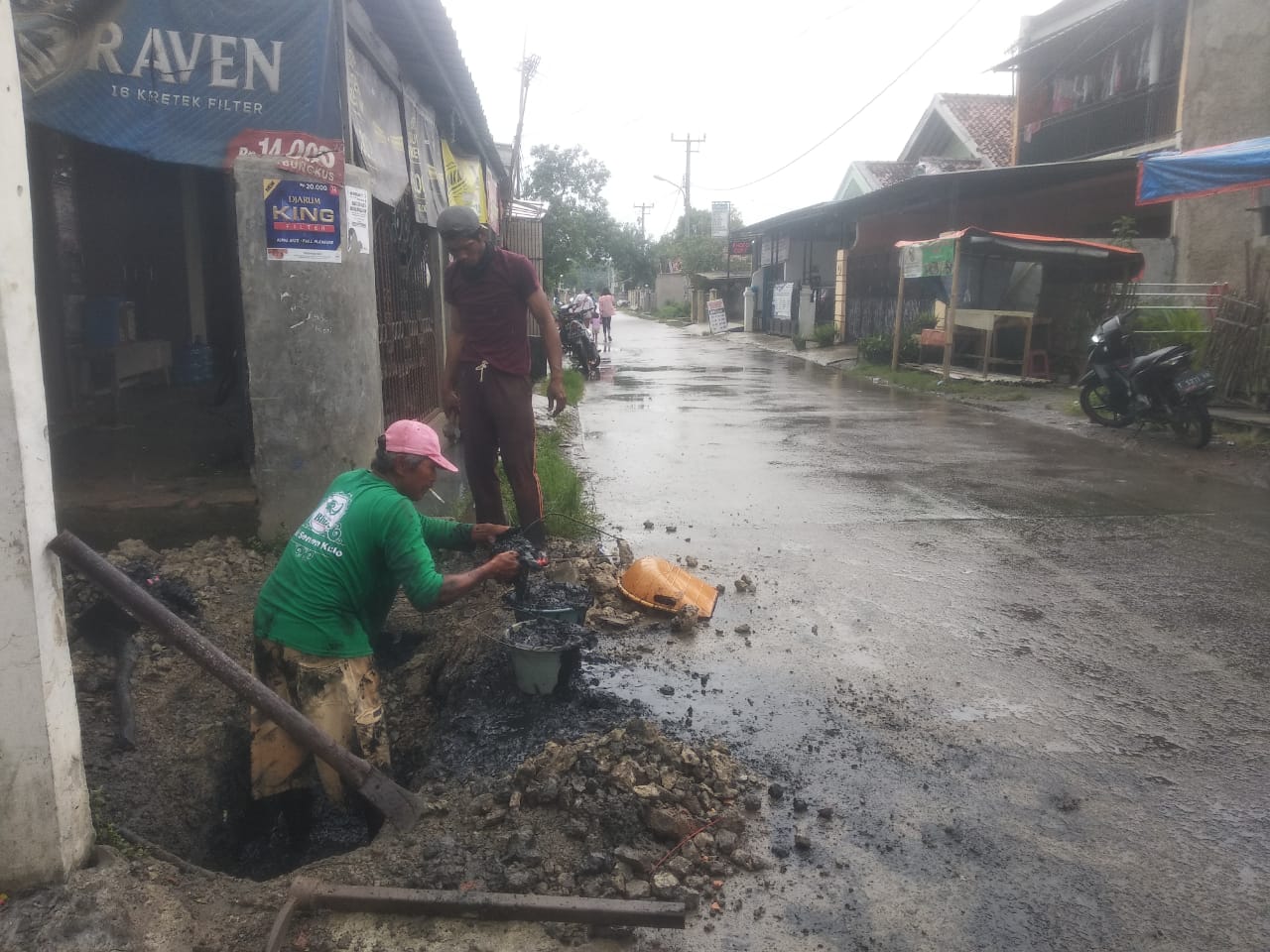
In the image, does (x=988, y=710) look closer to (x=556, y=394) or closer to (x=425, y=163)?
(x=556, y=394)

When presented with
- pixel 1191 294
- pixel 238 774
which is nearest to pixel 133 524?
pixel 238 774

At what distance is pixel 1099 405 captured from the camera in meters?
11.3

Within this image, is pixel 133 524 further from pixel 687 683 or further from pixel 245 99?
pixel 687 683

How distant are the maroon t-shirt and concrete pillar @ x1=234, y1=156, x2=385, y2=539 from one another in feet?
2.03

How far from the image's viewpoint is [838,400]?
14.7 meters

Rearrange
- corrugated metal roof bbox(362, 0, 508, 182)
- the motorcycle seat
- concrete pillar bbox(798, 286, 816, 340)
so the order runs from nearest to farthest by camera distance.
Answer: corrugated metal roof bbox(362, 0, 508, 182) → the motorcycle seat → concrete pillar bbox(798, 286, 816, 340)

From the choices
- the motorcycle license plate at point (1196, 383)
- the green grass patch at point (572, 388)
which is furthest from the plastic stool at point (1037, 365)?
the green grass patch at point (572, 388)

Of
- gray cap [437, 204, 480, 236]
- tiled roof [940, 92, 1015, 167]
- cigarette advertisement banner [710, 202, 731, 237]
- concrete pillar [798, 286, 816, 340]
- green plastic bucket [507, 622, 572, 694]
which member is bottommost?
green plastic bucket [507, 622, 572, 694]

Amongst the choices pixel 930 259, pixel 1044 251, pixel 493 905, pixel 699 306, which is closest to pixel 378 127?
pixel 493 905

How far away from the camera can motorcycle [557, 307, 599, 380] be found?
18.2 meters

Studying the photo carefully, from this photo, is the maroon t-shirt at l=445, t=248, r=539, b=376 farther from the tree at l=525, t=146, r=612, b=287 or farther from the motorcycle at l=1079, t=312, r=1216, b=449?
the tree at l=525, t=146, r=612, b=287

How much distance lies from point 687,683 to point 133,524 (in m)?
3.15

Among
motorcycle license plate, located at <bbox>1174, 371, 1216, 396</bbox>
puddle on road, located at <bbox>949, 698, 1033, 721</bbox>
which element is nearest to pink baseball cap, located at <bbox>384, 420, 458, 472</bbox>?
puddle on road, located at <bbox>949, 698, 1033, 721</bbox>

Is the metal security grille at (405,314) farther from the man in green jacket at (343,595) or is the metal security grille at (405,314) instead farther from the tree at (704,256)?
the tree at (704,256)
